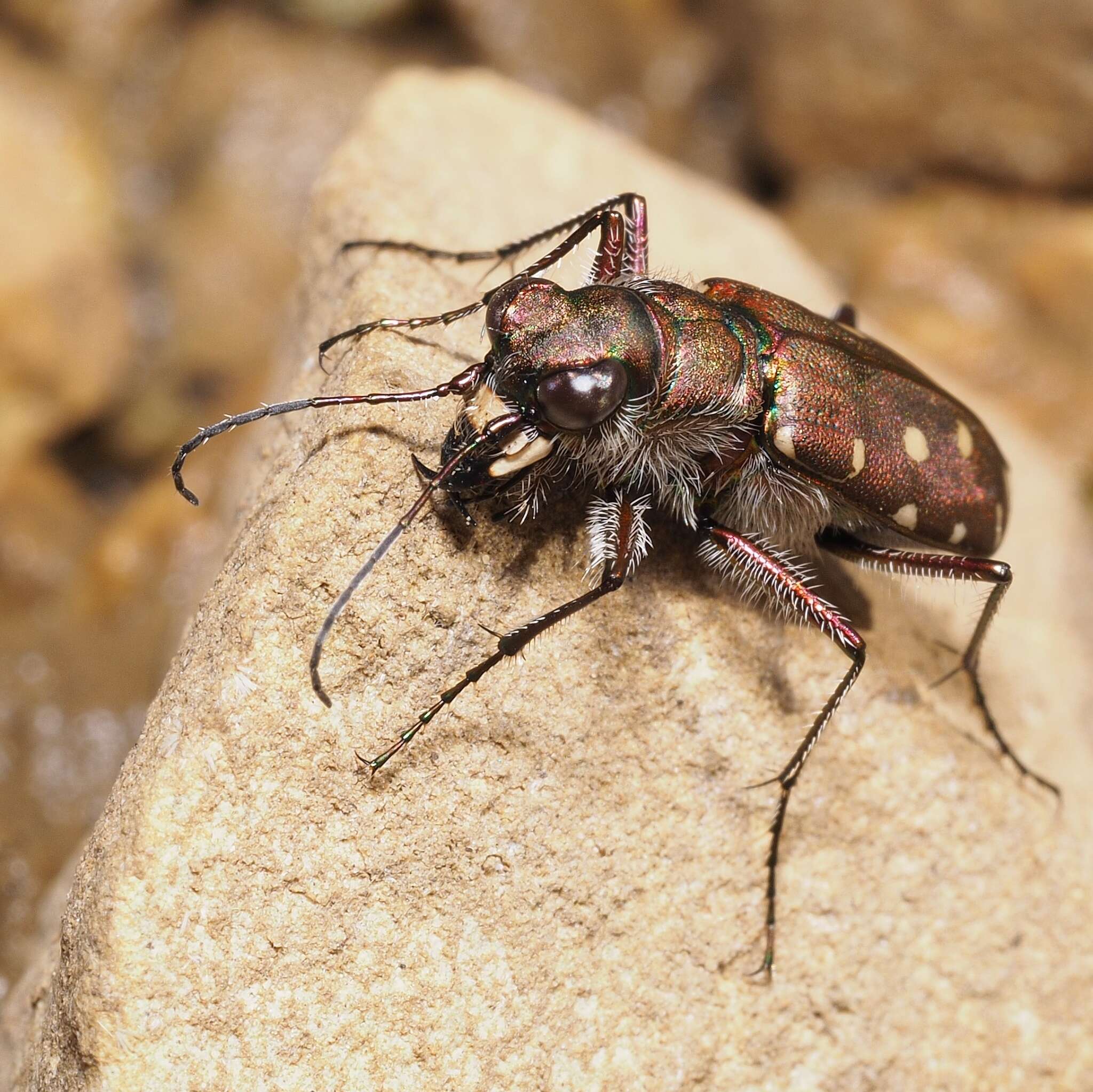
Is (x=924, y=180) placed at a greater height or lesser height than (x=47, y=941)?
greater

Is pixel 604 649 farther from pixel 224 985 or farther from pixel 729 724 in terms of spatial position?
pixel 224 985

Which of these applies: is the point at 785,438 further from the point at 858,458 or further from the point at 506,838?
the point at 506,838

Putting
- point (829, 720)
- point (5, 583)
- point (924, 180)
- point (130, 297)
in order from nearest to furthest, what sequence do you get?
1. point (829, 720)
2. point (5, 583)
3. point (130, 297)
4. point (924, 180)

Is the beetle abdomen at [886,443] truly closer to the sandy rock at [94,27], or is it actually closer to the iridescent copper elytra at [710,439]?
the iridescent copper elytra at [710,439]

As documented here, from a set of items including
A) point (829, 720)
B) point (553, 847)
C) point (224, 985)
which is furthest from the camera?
point (829, 720)

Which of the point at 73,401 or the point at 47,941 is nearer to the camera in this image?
the point at 47,941

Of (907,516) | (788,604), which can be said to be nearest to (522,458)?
(788,604)


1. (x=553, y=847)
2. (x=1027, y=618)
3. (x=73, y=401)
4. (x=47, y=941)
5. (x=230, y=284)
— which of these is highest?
(x=230, y=284)

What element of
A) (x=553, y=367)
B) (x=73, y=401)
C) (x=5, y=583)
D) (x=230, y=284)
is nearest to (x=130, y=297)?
(x=230, y=284)
